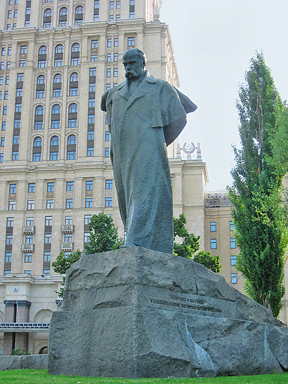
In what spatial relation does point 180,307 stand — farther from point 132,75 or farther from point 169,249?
point 132,75

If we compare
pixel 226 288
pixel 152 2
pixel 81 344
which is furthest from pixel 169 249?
pixel 152 2

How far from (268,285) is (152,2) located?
172 ft

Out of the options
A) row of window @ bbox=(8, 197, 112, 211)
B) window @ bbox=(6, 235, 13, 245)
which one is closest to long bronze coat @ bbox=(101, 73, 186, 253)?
row of window @ bbox=(8, 197, 112, 211)

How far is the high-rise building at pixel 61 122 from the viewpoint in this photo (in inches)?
2156

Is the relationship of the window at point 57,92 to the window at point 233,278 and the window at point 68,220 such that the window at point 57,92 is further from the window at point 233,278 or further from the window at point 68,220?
the window at point 233,278

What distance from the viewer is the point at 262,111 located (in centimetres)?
2745

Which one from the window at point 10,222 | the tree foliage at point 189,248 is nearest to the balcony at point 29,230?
the window at point 10,222

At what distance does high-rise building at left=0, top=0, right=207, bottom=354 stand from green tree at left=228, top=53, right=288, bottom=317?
90.0 feet

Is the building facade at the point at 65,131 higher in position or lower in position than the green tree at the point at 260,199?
higher

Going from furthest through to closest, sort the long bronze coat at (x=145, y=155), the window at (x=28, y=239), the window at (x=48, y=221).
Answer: the window at (x=48, y=221), the window at (x=28, y=239), the long bronze coat at (x=145, y=155)

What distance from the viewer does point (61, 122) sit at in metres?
58.7

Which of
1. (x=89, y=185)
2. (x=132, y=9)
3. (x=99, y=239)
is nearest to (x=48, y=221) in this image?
(x=89, y=185)

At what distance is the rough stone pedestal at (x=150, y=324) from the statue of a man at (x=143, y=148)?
2.03 ft

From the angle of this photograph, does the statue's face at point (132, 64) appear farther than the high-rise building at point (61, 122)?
No
